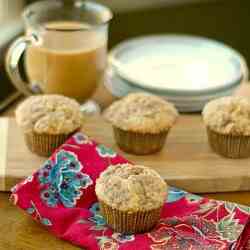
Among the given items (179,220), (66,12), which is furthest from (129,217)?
(66,12)

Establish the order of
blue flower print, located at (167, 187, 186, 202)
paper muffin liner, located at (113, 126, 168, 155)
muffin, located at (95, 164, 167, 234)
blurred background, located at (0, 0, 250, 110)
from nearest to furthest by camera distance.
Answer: muffin, located at (95, 164, 167, 234) → blue flower print, located at (167, 187, 186, 202) → paper muffin liner, located at (113, 126, 168, 155) → blurred background, located at (0, 0, 250, 110)

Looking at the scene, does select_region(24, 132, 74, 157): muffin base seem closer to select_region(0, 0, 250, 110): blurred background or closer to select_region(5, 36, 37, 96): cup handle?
select_region(5, 36, 37, 96): cup handle

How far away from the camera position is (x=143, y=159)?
1.22 m

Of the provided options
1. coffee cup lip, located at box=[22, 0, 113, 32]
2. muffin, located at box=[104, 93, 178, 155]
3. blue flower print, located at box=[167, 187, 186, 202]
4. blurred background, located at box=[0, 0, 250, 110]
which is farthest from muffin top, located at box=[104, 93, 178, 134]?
blurred background, located at box=[0, 0, 250, 110]

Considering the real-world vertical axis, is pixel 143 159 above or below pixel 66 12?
below

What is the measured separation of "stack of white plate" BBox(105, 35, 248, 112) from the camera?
1.39 metres

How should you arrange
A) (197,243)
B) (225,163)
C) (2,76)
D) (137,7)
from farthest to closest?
(137,7)
(2,76)
(225,163)
(197,243)

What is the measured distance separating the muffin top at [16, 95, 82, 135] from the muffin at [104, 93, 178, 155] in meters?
0.07

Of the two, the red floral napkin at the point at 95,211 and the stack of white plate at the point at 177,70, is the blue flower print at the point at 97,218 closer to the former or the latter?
the red floral napkin at the point at 95,211

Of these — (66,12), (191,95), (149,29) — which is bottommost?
(149,29)

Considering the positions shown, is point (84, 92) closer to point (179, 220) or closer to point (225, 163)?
point (225, 163)

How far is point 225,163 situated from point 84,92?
36cm

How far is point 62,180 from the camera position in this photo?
1.09m

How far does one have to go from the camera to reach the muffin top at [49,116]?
3.83ft
